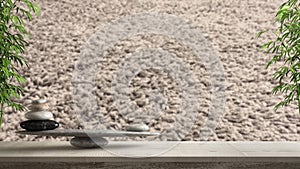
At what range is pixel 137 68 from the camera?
412cm

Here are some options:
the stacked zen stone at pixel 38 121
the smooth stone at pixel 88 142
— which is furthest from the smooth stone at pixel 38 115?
the smooth stone at pixel 88 142

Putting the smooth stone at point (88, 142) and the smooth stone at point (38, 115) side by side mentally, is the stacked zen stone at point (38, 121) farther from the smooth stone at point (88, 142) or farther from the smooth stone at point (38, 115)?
the smooth stone at point (88, 142)

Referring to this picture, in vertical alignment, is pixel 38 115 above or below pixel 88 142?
above

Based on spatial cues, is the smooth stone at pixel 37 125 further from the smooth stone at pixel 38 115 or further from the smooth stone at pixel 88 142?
the smooth stone at pixel 88 142

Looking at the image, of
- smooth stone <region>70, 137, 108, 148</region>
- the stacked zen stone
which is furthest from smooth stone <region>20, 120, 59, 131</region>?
smooth stone <region>70, 137, 108, 148</region>

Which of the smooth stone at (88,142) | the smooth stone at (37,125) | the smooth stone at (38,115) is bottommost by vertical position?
the smooth stone at (88,142)

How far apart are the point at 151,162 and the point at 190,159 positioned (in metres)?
0.16

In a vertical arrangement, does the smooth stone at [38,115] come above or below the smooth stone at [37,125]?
above

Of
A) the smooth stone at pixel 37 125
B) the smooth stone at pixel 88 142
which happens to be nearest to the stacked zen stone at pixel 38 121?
the smooth stone at pixel 37 125

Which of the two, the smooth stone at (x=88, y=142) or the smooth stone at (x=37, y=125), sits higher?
the smooth stone at (x=37, y=125)

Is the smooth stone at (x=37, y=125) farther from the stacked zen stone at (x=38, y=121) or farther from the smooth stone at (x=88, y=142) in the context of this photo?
the smooth stone at (x=88, y=142)

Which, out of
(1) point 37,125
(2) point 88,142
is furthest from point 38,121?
(2) point 88,142

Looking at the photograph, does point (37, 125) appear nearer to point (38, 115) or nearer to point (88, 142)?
point (38, 115)

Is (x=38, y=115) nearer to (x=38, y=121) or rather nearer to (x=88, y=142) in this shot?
(x=38, y=121)
